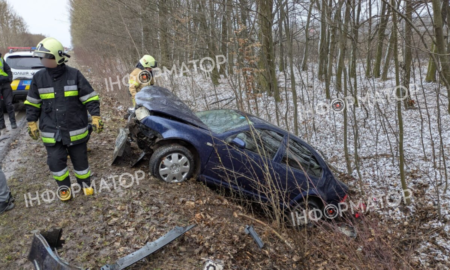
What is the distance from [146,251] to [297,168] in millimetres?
2726

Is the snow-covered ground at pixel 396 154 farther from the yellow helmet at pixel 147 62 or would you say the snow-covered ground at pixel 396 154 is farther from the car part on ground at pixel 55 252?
the car part on ground at pixel 55 252

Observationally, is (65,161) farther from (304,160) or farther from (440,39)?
(440,39)

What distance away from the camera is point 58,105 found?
3414 millimetres

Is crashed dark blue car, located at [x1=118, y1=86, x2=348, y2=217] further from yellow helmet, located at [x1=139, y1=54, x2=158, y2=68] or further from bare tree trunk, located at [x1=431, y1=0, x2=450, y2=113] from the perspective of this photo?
bare tree trunk, located at [x1=431, y1=0, x2=450, y2=113]

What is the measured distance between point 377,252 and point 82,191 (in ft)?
12.1

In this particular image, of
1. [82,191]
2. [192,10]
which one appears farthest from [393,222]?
[192,10]

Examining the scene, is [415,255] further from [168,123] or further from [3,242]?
[3,242]

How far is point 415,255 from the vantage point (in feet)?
14.1

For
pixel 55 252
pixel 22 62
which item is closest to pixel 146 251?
pixel 55 252

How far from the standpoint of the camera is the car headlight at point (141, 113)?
4223 millimetres

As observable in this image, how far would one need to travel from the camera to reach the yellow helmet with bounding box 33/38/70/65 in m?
3.20

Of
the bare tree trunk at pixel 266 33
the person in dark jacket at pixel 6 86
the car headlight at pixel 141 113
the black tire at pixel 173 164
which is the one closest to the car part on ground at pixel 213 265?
the black tire at pixel 173 164

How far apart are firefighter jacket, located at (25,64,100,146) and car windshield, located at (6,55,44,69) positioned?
554cm

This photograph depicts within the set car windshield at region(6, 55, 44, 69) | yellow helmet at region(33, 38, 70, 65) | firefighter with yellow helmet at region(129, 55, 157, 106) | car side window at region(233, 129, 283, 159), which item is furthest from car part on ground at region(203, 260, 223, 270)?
car windshield at region(6, 55, 44, 69)
